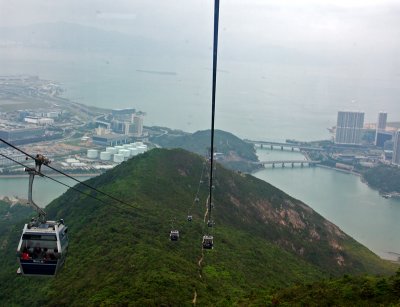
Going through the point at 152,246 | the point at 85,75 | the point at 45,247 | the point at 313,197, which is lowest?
the point at 313,197

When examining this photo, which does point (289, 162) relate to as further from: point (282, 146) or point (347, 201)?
point (347, 201)

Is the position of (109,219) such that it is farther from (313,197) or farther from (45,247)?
(313,197)

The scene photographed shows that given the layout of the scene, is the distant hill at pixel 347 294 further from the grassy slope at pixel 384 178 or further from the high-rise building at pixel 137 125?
the high-rise building at pixel 137 125

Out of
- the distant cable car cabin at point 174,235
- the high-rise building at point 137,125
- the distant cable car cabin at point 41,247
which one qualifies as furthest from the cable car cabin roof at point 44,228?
the high-rise building at point 137,125

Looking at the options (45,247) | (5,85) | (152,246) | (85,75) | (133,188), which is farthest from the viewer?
(85,75)

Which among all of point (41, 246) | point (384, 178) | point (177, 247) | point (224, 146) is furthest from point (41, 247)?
point (224, 146)

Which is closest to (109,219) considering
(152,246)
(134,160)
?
(152,246)
